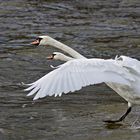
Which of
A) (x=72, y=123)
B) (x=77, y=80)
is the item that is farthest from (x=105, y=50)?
(x=77, y=80)

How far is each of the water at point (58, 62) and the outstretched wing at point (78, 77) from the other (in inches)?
24.7

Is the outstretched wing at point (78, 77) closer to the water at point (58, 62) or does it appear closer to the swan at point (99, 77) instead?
the swan at point (99, 77)

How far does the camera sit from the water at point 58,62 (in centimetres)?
737

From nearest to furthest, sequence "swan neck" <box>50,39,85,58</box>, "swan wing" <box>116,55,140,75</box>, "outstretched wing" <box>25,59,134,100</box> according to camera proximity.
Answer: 1. "outstretched wing" <box>25,59,134,100</box>
2. "swan wing" <box>116,55,140,75</box>
3. "swan neck" <box>50,39,85,58</box>

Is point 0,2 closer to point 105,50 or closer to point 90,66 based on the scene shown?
point 105,50

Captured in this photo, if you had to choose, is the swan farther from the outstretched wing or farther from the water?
the water

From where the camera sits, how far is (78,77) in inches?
263

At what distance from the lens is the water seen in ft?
24.2

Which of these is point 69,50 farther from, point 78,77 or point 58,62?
point 58,62

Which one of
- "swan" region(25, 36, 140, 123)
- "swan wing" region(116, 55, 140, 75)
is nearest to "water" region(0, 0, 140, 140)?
"swan" region(25, 36, 140, 123)

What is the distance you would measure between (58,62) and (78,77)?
15.5 ft

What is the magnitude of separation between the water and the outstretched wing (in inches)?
24.7

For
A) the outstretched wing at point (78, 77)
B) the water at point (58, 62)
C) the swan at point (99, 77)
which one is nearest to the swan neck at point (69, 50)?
the water at point (58, 62)

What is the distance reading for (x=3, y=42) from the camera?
12898 mm
